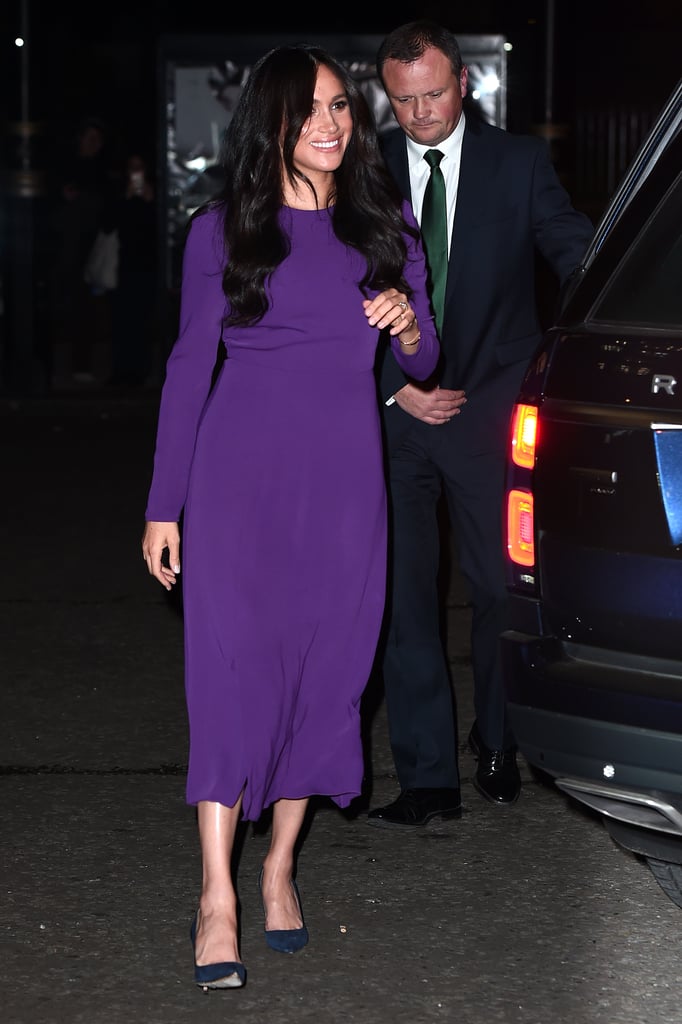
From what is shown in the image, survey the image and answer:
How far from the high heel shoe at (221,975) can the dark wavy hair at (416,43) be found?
227 cm

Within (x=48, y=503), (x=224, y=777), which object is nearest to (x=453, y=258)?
(x=224, y=777)

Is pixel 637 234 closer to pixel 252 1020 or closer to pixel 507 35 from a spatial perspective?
pixel 252 1020

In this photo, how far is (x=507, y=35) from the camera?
1573 centimetres

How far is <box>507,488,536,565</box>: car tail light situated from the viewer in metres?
3.70

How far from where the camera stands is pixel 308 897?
439cm

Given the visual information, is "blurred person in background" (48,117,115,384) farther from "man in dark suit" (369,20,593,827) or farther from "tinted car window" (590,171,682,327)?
"tinted car window" (590,171,682,327)

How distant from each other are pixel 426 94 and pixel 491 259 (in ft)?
1.49

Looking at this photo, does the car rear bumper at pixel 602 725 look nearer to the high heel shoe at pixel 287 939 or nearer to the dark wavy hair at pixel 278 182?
the high heel shoe at pixel 287 939

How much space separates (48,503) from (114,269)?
6505 mm

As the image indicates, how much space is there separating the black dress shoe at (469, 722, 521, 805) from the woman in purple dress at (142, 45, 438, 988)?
1289 mm

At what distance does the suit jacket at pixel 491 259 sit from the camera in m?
4.97

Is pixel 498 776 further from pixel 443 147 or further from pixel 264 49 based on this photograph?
pixel 264 49

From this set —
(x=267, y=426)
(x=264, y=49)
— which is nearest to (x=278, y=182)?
(x=267, y=426)

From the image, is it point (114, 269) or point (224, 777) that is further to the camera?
point (114, 269)
